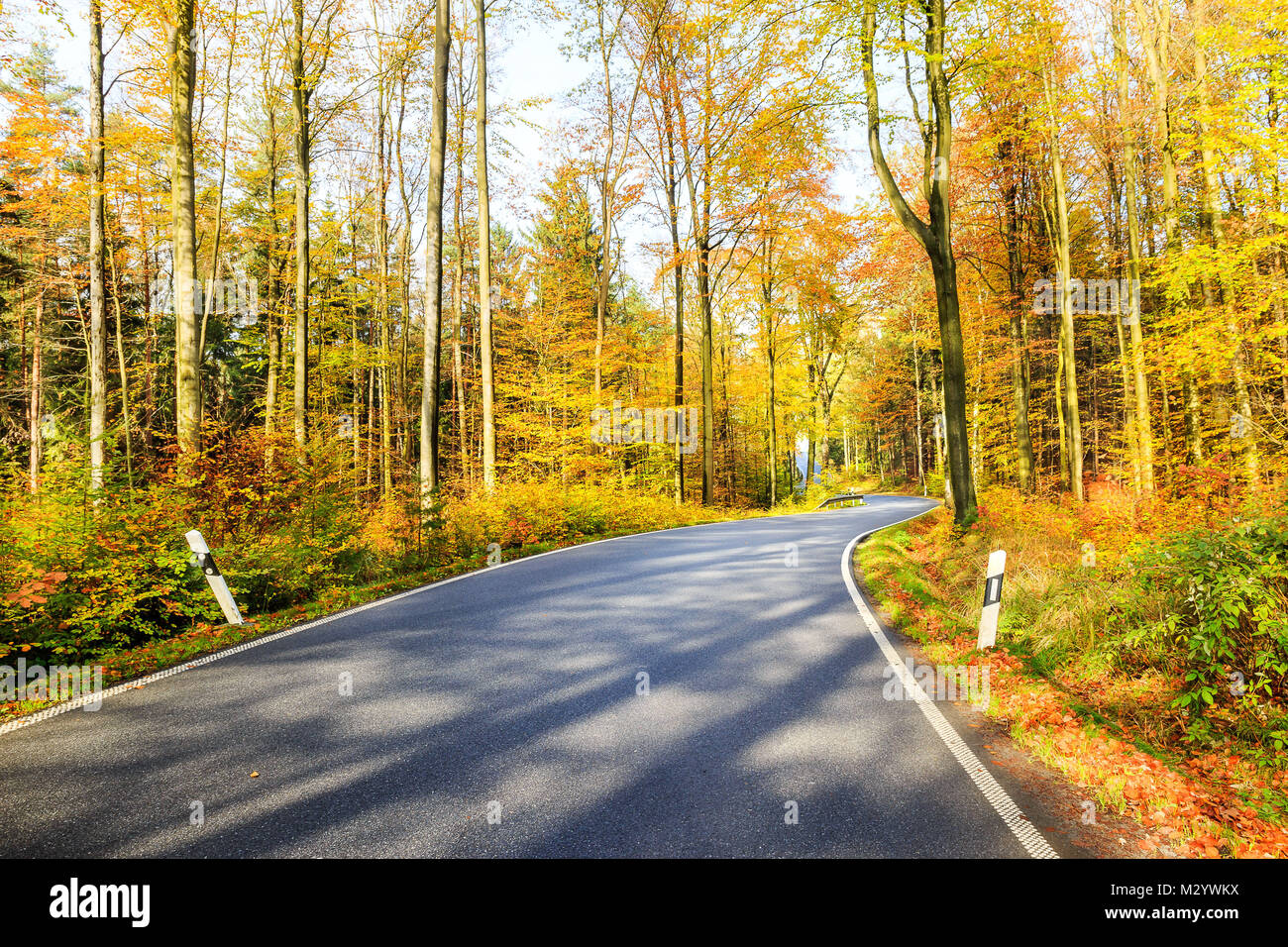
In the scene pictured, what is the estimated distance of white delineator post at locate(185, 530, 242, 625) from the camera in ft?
19.6

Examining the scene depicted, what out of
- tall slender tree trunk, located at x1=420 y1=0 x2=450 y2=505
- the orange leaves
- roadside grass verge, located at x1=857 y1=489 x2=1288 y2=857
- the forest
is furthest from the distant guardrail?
the orange leaves

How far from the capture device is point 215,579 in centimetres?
601

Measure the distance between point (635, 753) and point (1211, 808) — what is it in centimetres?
304

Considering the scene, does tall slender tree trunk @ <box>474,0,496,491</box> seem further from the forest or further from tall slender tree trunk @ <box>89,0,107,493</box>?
tall slender tree trunk @ <box>89,0,107,493</box>

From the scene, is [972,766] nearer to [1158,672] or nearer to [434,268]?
[1158,672]

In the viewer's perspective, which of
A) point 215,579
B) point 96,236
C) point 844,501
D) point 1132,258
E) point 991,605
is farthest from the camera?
point 844,501

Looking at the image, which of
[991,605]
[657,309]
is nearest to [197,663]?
[991,605]

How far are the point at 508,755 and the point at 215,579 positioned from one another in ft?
15.1

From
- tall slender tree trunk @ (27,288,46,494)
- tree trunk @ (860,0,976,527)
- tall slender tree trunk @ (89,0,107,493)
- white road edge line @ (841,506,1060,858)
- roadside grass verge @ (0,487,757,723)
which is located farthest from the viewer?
tall slender tree trunk @ (27,288,46,494)

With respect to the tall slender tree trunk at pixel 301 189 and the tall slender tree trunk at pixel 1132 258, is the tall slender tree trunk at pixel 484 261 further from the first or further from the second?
the tall slender tree trunk at pixel 1132 258

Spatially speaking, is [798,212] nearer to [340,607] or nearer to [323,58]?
[323,58]

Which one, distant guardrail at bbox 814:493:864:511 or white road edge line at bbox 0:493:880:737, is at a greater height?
distant guardrail at bbox 814:493:864:511

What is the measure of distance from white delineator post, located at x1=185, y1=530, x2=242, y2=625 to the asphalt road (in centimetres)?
111

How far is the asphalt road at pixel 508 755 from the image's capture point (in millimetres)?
2586
